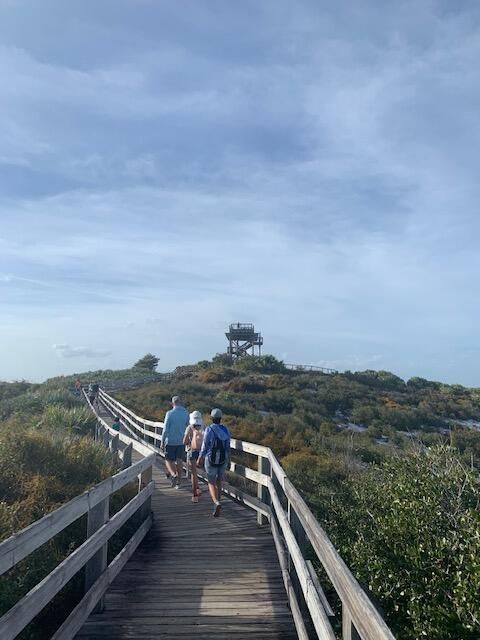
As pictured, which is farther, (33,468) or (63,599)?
(33,468)

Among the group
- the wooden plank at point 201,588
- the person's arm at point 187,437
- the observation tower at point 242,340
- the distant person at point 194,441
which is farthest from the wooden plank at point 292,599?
the observation tower at point 242,340

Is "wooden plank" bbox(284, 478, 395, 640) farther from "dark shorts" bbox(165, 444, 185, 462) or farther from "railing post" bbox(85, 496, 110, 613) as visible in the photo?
"dark shorts" bbox(165, 444, 185, 462)

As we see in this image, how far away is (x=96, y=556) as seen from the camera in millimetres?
5035

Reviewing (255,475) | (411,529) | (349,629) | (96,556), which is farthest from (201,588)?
(349,629)

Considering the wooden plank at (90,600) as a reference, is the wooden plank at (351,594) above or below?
above

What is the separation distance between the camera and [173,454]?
414 inches

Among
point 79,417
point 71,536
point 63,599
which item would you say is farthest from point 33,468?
point 79,417

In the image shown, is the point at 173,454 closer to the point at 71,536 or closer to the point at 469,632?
the point at 71,536

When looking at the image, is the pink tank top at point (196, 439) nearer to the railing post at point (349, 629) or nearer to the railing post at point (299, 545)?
the railing post at point (299, 545)

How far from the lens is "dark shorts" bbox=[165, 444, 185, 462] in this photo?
10.4 meters

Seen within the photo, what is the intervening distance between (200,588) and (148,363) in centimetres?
7844

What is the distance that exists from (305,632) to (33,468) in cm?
503

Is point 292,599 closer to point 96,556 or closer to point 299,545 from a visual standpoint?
point 299,545

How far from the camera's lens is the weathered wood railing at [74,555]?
3.04 m
